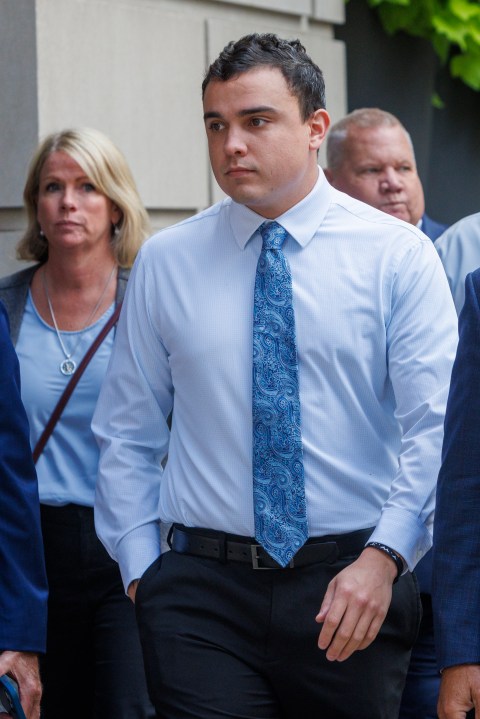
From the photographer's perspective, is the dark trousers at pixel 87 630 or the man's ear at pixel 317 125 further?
the dark trousers at pixel 87 630

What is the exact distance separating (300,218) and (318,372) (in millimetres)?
420

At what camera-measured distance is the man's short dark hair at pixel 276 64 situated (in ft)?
11.3

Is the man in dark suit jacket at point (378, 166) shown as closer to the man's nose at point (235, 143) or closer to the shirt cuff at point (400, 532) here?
the man's nose at point (235, 143)

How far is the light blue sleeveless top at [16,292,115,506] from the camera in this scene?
4418 millimetres

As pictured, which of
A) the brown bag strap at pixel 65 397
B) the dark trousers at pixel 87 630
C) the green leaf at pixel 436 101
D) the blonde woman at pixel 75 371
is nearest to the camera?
the dark trousers at pixel 87 630

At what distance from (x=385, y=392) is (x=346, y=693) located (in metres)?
0.74

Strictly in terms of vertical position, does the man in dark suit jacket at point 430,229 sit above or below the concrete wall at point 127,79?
below

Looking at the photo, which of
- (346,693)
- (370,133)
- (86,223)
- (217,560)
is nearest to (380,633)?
(346,693)

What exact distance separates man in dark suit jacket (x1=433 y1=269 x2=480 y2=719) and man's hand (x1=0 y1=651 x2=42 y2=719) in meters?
0.99

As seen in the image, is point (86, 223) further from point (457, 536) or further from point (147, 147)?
point (457, 536)

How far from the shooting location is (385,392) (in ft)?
11.3

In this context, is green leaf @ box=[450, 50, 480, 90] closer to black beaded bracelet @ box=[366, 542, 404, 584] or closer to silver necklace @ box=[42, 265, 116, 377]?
silver necklace @ box=[42, 265, 116, 377]

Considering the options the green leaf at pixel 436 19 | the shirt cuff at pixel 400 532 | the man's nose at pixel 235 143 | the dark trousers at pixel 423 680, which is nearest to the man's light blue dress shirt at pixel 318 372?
the shirt cuff at pixel 400 532

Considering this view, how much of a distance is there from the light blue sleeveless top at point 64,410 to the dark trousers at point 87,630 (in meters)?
0.07
